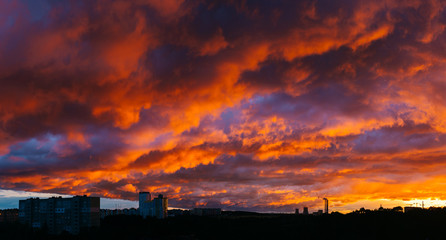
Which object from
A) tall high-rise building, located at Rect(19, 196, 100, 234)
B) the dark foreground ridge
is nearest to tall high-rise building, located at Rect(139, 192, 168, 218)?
the dark foreground ridge

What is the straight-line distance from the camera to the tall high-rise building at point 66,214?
137125mm

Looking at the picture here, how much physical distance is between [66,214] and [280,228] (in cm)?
7303

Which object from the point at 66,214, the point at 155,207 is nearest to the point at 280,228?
the point at 155,207

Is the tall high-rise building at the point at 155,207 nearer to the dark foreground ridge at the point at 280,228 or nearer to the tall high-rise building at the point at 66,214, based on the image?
the dark foreground ridge at the point at 280,228

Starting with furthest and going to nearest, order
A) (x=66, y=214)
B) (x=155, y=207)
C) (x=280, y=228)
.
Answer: (x=155, y=207) < (x=280, y=228) < (x=66, y=214)

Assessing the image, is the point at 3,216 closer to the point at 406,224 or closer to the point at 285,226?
the point at 285,226

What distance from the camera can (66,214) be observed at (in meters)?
139

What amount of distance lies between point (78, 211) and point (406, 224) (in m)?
101

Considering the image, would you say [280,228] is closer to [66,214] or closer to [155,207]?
[155,207]

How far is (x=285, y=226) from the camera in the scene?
14950cm

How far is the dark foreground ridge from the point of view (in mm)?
115781

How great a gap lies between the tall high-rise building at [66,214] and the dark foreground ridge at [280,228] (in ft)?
10.3

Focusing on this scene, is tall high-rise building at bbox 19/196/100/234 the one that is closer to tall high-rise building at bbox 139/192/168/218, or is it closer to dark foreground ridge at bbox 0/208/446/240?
dark foreground ridge at bbox 0/208/446/240

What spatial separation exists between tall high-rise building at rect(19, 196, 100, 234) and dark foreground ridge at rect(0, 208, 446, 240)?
10.3 feet
